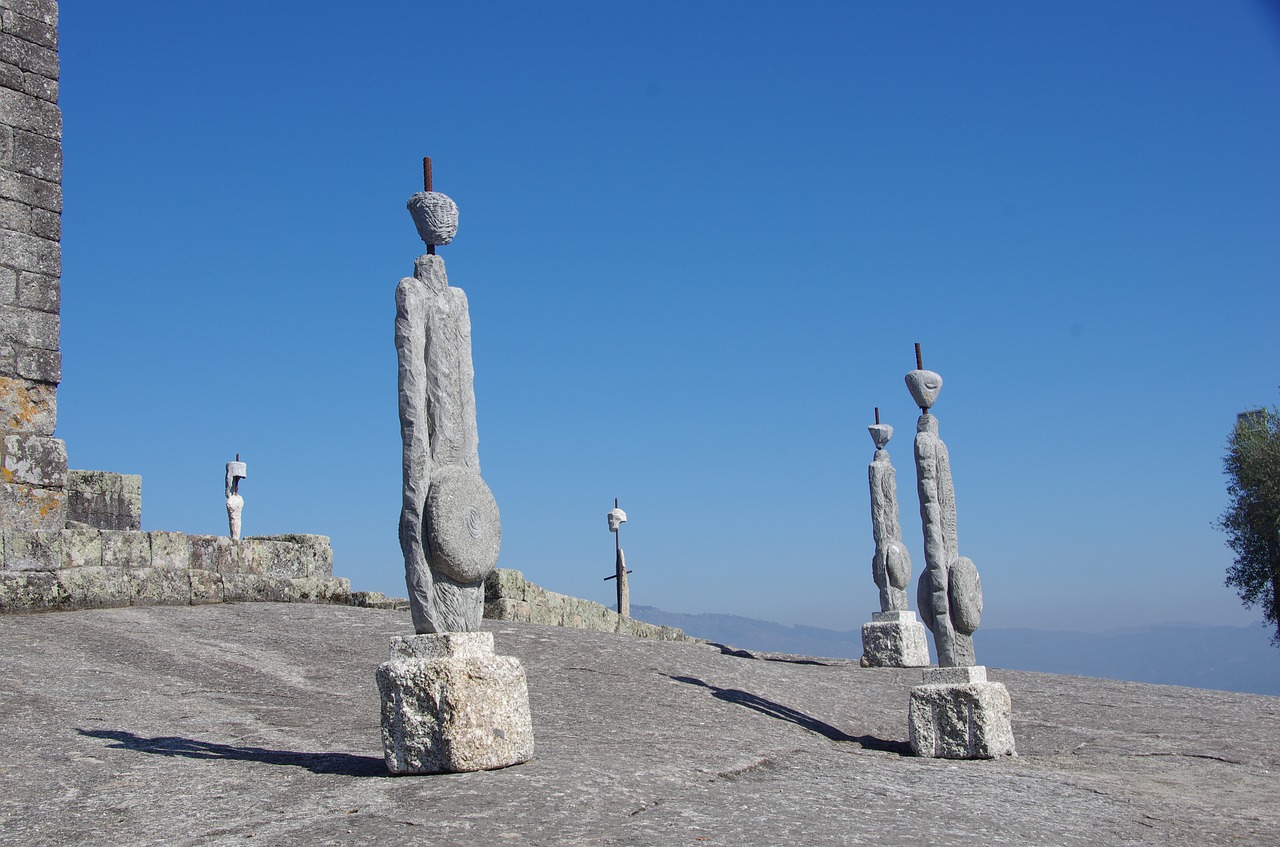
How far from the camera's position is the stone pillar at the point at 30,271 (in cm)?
1066

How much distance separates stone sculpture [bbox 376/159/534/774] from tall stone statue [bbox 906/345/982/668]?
4501mm

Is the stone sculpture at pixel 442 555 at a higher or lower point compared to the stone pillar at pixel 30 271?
lower

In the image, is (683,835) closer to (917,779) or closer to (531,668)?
(917,779)

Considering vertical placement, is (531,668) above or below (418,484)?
below

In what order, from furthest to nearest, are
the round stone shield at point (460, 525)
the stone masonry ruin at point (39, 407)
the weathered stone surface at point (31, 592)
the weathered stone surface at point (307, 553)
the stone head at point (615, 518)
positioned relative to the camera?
the stone head at point (615, 518)
the weathered stone surface at point (307, 553)
the stone masonry ruin at point (39, 407)
the weathered stone surface at point (31, 592)
the round stone shield at point (460, 525)

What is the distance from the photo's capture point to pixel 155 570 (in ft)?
36.7

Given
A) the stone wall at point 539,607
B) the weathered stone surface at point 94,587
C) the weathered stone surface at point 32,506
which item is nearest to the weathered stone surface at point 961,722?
the stone wall at point 539,607

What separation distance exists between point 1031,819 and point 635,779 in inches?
80.9

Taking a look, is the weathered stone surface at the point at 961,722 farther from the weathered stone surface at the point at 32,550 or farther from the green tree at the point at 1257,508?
the green tree at the point at 1257,508

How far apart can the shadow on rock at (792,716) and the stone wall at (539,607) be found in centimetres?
371

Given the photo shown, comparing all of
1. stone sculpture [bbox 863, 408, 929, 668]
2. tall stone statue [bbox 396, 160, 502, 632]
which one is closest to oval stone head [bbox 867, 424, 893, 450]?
stone sculpture [bbox 863, 408, 929, 668]

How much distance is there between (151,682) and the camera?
820cm

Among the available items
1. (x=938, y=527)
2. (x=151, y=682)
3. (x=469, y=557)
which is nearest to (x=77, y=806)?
(x=469, y=557)

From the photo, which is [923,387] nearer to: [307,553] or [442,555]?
[442,555]
